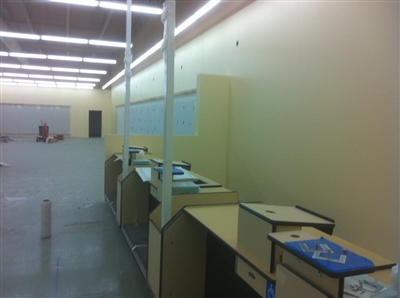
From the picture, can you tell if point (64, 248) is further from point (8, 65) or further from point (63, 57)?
point (8, 65)

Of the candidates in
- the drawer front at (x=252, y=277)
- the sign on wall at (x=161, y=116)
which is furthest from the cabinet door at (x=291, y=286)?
the sign on wall at (x=161, y=116)

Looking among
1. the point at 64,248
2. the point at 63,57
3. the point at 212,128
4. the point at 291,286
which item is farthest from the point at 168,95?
the point at 63,57

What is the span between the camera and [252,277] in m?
1.39

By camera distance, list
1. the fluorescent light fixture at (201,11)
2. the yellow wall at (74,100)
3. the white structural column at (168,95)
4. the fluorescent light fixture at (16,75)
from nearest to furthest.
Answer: the white structural column at (168,95) < the fluorescent light fixture at (201,11) < the fluorescent light fixture at (16,75) < the yellow wall at (74,100)

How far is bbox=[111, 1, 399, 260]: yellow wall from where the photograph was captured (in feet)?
8.25

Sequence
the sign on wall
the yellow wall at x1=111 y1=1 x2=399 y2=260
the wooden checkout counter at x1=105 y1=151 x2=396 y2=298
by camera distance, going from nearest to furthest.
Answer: the wooden checkout counter at x1=105 y1=151 x2=396 y2=298, the yellow wall at x1=111 y1=1 x2=399 y2=260, the sign on wall

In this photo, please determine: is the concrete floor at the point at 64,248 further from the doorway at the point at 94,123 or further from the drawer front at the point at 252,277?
the doorway at the point at 94,123

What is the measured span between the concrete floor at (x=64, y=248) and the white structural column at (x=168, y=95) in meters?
0.84

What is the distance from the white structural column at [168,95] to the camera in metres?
2.23

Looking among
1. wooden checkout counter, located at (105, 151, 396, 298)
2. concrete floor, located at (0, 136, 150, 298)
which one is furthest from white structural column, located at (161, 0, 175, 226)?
concrete floor, located at (0, 136, 150, 298)

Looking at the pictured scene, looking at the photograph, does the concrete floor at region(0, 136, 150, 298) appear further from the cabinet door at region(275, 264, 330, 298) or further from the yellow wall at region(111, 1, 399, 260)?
the yellow wall at region(111, 1, 399, 260)

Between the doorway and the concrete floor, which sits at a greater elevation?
the doorway

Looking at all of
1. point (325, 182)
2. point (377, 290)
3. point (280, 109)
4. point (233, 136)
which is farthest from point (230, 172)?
point (377, 290)

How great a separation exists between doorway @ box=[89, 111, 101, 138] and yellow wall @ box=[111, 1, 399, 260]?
16.9 m
